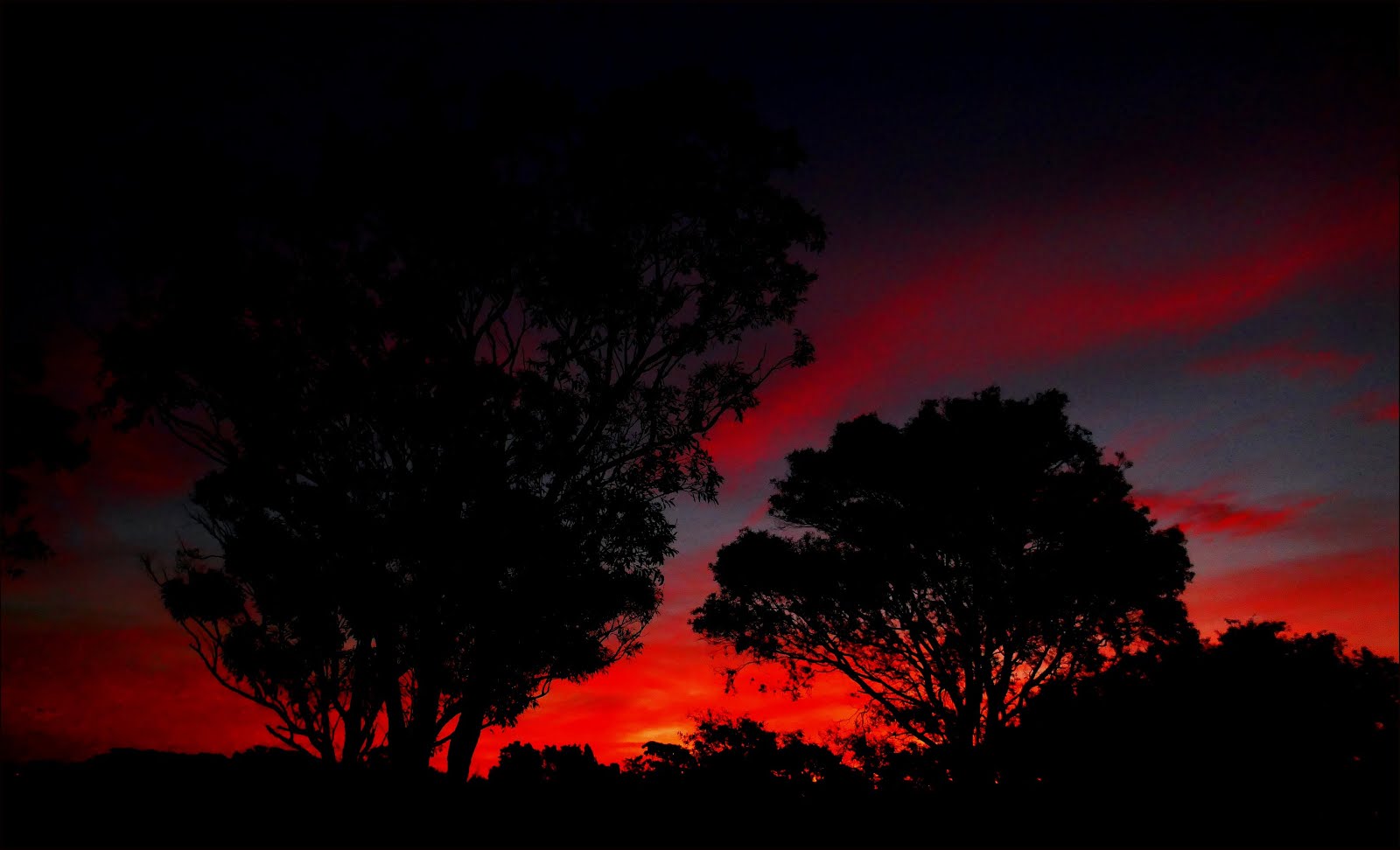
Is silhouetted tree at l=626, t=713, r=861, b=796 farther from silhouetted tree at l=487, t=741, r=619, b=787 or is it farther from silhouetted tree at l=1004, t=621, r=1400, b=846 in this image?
silhouetted tree at l=1004, t=621, r=1400, b=846

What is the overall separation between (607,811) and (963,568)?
49.8 feet

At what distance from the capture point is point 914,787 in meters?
11.0

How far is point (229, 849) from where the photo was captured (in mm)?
7281

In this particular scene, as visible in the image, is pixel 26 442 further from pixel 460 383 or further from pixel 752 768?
pixel 752 768

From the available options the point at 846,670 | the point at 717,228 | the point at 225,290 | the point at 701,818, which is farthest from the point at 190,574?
the point at 846,670

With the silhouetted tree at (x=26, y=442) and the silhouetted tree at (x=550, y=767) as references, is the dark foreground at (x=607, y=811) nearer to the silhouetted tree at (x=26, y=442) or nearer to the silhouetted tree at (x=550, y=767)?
the silhouetted tree at (x=550, y=767)

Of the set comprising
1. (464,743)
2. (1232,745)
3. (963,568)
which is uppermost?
(963,568)

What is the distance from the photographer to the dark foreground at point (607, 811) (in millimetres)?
7520

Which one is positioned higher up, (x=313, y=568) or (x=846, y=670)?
(x=313, y=568)

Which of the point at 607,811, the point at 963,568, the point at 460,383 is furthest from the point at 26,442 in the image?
the point at 963,568

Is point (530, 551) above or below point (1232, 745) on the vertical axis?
above

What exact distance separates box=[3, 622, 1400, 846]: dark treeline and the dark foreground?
0.08 ft

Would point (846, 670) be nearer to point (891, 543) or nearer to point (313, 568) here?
point (891, 543)

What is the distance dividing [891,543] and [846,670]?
479 centimetres
